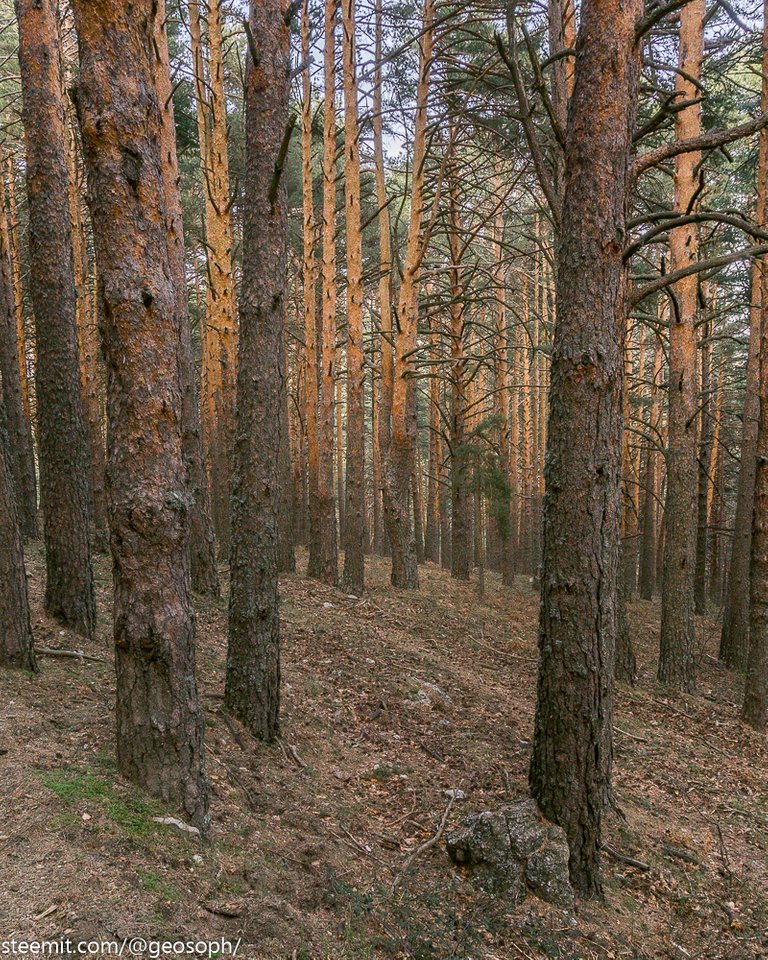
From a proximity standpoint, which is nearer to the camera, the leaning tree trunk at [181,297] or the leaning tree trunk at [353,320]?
the leaning tree trunk at [181,297]

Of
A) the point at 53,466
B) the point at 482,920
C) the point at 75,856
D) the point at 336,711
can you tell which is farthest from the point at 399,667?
the point at 75,856

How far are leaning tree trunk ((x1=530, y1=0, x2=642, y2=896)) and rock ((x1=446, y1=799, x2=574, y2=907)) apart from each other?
0.15m

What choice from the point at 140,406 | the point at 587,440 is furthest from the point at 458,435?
the point at 140,406

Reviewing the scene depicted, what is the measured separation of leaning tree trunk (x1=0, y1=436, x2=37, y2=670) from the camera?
4.39m

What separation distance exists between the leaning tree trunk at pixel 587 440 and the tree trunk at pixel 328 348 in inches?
286

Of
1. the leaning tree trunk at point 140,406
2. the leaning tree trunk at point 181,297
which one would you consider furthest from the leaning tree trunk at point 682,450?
the leaning tree trunk at point 140,406

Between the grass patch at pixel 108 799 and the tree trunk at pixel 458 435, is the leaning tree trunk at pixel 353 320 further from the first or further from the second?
the grass patch at pixel 108 799

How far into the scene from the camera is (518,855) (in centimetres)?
407

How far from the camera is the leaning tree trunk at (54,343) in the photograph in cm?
579

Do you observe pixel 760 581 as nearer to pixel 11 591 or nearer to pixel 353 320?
pixel 353 320

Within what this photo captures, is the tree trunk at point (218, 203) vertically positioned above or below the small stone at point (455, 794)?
above

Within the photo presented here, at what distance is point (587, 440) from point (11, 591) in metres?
4.22

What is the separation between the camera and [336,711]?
6246 mm

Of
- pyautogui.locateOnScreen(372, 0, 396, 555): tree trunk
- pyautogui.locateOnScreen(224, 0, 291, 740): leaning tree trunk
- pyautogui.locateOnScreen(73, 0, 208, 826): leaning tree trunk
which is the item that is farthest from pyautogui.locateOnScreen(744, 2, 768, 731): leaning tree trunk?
pyautogui.locateOnScreen(73, 0, 208, 826): leaning tree trunk
